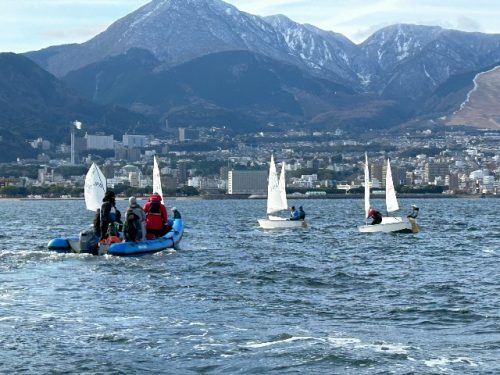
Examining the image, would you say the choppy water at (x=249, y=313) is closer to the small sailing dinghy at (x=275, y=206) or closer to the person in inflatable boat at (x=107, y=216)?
the person in inflatable boat at (x=107, y=216)

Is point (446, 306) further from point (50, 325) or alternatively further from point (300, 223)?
point (300, 223)

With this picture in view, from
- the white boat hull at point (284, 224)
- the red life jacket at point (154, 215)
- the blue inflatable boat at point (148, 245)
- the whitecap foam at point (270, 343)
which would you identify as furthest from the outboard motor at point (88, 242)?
the white boat hull at point (284, 224)

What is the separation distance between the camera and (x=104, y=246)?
5881cm

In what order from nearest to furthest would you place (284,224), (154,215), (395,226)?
(154,215)
(395,226)
(284,224)

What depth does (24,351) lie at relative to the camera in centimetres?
3206

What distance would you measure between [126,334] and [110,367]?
408 cm

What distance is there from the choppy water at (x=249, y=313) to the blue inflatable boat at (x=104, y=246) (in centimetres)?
54

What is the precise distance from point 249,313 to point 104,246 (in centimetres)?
2134

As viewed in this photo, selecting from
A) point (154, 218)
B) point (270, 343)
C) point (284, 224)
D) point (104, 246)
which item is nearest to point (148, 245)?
point (104, 246)

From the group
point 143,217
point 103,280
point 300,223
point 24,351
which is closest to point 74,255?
point 143,217

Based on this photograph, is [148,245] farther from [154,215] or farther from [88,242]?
[154,215]

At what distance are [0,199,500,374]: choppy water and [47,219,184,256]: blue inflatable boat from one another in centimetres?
54

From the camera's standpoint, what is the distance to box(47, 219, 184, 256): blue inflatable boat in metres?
57.8

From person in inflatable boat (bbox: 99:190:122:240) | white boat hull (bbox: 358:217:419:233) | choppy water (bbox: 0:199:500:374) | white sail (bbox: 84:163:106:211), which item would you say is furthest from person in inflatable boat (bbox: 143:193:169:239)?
white boat hull (bbox: 358:217:419:233)
